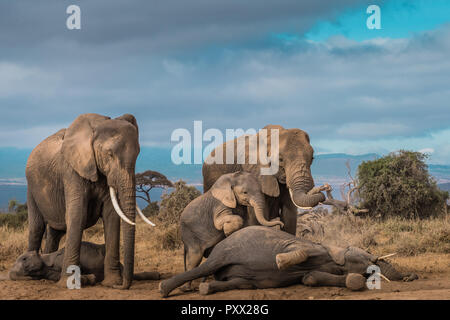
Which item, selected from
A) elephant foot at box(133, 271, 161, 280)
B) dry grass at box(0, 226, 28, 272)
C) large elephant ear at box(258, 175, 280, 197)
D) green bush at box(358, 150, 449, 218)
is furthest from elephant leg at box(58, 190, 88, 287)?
green bush at box(358, 150, 449, 218)

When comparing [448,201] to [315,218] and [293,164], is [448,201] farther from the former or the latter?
[293,164]

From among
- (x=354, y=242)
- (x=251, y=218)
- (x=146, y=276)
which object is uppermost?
(x=251, y=218)

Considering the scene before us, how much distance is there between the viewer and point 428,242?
1457 cm

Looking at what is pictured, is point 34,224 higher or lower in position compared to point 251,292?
higher

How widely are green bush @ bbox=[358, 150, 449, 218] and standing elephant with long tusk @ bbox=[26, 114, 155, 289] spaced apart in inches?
510

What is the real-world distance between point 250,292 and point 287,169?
9.02ft

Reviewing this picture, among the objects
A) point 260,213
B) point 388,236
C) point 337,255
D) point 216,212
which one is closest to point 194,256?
point 216,212

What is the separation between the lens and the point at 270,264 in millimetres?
8570

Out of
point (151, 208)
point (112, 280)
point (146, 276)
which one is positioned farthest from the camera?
point (151, 208)

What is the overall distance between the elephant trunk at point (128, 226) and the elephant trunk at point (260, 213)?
6.26 ft

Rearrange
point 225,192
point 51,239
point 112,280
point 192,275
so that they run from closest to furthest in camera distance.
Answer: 1. point 192,275
2. point 225,192
3. point 112,280
4. point 51,239

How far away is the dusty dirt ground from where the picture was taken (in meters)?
7.96

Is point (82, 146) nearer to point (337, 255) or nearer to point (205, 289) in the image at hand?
point (205, 289)

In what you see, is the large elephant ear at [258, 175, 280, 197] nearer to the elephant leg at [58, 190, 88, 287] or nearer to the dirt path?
the dirt path
